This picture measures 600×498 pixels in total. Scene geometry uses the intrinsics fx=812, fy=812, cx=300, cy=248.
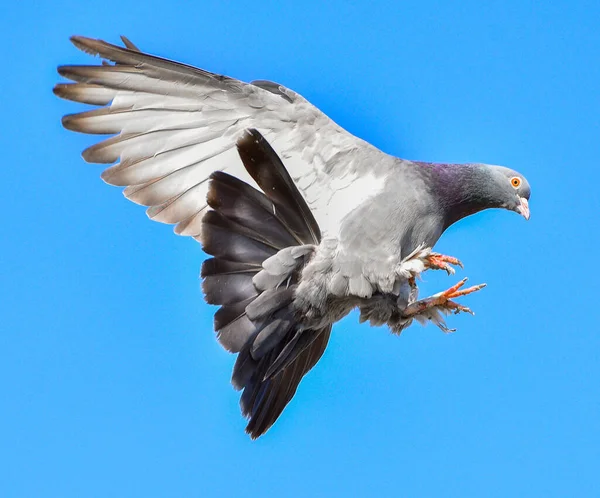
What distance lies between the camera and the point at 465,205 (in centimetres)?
796

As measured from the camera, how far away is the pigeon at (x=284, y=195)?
664 cm

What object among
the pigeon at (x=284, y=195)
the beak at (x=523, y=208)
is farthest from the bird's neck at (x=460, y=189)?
the beak at (x=523, y=208)

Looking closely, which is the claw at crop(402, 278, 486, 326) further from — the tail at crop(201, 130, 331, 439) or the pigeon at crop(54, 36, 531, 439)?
the tail at crop(201, 130, 331, 439)

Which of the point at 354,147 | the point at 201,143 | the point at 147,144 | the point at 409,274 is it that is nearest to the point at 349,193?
the point at 354,147

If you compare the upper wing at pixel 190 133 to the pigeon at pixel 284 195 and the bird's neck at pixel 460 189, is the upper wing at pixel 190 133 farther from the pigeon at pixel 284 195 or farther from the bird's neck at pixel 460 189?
the bird's neck at pixel 460 189

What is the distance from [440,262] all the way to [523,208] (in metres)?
1.88

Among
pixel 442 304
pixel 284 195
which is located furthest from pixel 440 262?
pixel 284 195

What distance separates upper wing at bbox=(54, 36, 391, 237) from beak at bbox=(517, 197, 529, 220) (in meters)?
1.81

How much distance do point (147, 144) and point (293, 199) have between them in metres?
1.72

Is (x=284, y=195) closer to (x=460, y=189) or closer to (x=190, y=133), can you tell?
(x=190, y=133)

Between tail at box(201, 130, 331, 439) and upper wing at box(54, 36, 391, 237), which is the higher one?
upper wing at box(54, 36, 391, 237)

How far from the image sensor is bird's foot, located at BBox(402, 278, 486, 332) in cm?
718

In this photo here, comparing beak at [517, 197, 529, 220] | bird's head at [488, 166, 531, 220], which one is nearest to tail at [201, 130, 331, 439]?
bird's head at [488, 166, 531, 220]

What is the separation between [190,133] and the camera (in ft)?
24.2
